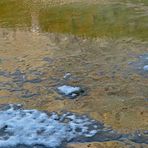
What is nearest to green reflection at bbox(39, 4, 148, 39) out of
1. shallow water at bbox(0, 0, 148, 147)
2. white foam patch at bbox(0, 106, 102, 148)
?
shallow water at bbox(0, 0, 148, 147)

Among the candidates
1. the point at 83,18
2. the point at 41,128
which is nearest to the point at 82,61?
the point at 41,128

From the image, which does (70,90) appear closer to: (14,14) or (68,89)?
(68,89)

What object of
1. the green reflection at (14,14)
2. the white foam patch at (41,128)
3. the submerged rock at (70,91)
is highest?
the submerged rock at (70,91)

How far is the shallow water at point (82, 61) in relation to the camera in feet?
→ 12.8

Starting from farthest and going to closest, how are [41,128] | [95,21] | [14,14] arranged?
[14,14]
[95,21]
[41,128]

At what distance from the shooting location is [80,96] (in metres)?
4.13

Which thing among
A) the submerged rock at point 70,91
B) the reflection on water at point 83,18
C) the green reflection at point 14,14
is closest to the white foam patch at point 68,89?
the submerged rock at point 70,91

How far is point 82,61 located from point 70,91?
106cm

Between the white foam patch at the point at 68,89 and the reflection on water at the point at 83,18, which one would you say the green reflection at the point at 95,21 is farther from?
the white foam patch at the point at 68,89

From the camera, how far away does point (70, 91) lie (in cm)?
420

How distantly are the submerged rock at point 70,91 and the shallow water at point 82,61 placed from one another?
56mm

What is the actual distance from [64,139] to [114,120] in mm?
546

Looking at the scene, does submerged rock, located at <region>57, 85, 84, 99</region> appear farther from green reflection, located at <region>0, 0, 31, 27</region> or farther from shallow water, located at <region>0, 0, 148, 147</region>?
green reflection, located at <region>0, 0, 31, 27</region>

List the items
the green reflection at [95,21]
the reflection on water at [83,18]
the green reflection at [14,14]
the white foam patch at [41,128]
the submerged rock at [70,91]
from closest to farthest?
the white foam patch at [41,128]
the submerged rock at [70,91]
the green reflection at [95,21]
the reflection on water at [83,18]
the green reflection at [14,14]
